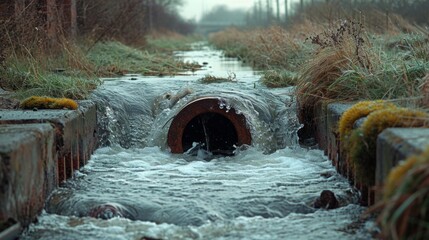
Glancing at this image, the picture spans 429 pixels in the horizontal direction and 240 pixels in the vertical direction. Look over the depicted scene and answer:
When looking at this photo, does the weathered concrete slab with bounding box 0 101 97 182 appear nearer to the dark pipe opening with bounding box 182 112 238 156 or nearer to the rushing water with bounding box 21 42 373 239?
the rushing water with bounding box 21 42 373 239

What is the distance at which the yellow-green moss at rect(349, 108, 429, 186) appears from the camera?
4.78m

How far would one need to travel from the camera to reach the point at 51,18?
12.1 m

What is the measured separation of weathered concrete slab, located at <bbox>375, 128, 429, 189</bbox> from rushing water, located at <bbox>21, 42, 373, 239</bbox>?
1.31ft

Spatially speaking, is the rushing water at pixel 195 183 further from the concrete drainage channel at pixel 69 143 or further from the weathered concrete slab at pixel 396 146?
the weathered concrete slab at pixel 396 146

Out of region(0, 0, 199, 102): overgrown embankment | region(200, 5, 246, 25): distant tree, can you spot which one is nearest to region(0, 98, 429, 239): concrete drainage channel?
region(0, 0, 199, 102): overgrown embankment

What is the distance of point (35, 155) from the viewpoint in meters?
4.95

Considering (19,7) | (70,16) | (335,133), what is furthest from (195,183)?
(70,16)

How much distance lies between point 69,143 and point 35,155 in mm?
1368

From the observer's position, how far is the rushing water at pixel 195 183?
15.7ft

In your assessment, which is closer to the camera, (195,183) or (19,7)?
(195,183)

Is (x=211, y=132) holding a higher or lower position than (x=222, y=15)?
higher

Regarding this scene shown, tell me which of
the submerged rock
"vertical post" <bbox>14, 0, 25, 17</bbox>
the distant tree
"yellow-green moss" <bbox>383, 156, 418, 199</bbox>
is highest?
"vertical post" <bbox>14, 0, 25, 17</bbox>

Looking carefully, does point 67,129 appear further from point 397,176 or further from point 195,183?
point 397,176

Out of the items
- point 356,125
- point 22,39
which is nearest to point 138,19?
point 22,39
